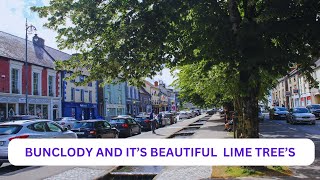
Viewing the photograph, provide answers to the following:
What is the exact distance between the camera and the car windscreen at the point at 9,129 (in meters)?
12.0

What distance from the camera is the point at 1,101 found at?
33062 millimetres

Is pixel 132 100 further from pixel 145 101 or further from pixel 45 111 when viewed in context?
pixel 45 111

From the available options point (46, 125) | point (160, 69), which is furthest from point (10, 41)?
point (160, 69)

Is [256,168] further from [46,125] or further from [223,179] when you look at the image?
[46,125]

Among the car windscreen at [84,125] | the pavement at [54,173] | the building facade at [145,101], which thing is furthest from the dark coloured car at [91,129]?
the building facade at [145,101]

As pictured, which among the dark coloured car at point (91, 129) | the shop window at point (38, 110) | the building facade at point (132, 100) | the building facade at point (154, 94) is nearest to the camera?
the dark coloured car at point (91, 129)

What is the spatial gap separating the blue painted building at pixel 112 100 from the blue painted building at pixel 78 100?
2.99 metres

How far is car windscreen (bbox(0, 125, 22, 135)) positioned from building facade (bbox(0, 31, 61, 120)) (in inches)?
822

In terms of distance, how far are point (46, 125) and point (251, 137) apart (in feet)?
25.9

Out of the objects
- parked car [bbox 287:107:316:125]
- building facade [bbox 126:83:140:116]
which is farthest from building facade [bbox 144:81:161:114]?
parked car [bbox 287:107:316:125]

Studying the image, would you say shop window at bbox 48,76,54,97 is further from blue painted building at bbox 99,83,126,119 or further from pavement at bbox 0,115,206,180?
pavement at bbox 0,115,206,180

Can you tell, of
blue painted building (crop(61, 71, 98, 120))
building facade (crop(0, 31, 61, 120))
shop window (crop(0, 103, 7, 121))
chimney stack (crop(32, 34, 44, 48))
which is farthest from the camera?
blue painted building (crop(61, 71, 98, 120))

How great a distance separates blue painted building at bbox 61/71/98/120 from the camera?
45.0 metres

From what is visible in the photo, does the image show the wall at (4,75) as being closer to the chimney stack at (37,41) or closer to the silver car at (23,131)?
the chimney stack at (37,41)
